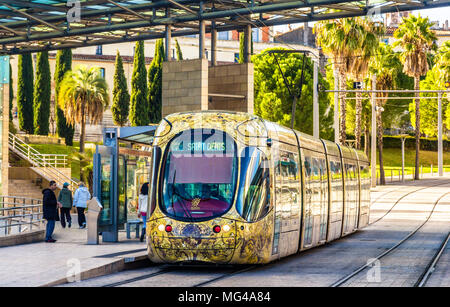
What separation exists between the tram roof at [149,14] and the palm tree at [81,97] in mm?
30695

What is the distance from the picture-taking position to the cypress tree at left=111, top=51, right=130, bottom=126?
7381cm

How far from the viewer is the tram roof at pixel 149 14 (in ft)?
82.3

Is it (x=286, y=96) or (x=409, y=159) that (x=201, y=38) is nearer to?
(x=286, y=96)

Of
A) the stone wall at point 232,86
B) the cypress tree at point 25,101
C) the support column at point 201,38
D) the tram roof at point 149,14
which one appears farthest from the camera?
the cypress tree at point 25,101

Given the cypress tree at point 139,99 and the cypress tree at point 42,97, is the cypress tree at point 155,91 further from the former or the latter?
the cypress tree at point 42,97

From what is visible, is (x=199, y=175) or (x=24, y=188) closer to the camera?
(x=199, y=175)

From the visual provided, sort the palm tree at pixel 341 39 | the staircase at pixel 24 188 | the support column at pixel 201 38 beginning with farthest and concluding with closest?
the palm tree at pixel 341 39 → the staircase at pixel 24 188 → the support column at pixel 201 38

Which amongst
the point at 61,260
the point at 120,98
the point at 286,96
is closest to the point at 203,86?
the point at 61,260

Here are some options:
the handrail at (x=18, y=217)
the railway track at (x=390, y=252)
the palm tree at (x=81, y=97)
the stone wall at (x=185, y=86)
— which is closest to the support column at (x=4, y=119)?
the handrail at (x=18, y=217)

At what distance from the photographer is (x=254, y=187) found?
15445 mm

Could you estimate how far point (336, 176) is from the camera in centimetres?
2339

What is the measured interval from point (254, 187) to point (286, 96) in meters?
61.6

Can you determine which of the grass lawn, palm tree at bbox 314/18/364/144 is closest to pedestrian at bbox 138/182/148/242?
palm tree at bbox 314/18/364/144
